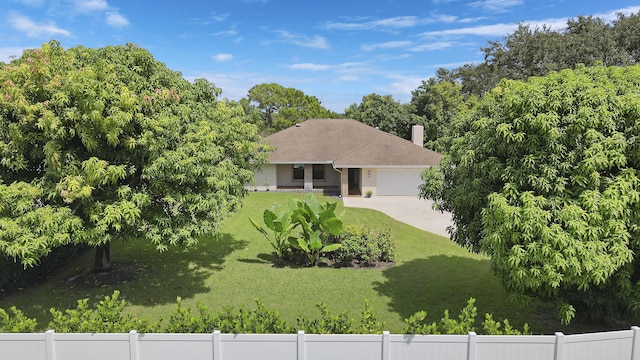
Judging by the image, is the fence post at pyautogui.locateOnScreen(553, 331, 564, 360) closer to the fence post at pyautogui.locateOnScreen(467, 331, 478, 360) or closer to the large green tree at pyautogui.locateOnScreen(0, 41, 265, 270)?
the fence post at pyautogui.locateOnScreen(467, 331, 478, 360)

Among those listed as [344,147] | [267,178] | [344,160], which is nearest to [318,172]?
[344,147]

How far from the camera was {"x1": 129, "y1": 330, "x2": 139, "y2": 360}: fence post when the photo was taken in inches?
273

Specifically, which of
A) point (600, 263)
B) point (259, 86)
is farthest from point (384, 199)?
point (259, 86)

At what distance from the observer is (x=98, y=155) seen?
9586mm

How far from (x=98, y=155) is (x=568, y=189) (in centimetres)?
954

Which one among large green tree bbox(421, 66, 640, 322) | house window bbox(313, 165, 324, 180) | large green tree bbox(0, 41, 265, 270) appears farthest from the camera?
house window bbox(313, 165, 324, 180)

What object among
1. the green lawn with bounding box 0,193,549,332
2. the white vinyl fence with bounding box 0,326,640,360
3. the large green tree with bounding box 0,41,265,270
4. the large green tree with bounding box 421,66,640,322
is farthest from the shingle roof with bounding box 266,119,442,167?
the white vinyl fence with bounding box 0,326,640,360

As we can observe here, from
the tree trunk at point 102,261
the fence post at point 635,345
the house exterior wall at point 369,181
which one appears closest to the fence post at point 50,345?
the tree trunk at point 102,261

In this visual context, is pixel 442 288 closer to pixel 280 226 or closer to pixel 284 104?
pixel 280 226

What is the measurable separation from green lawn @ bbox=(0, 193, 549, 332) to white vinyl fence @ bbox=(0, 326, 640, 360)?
125 inches

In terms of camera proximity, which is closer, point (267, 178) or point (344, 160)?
point (344, 160)

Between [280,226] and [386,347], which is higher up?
[280,226]

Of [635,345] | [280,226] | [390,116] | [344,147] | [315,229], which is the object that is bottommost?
[635,345]

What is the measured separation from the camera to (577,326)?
32.1 ft
